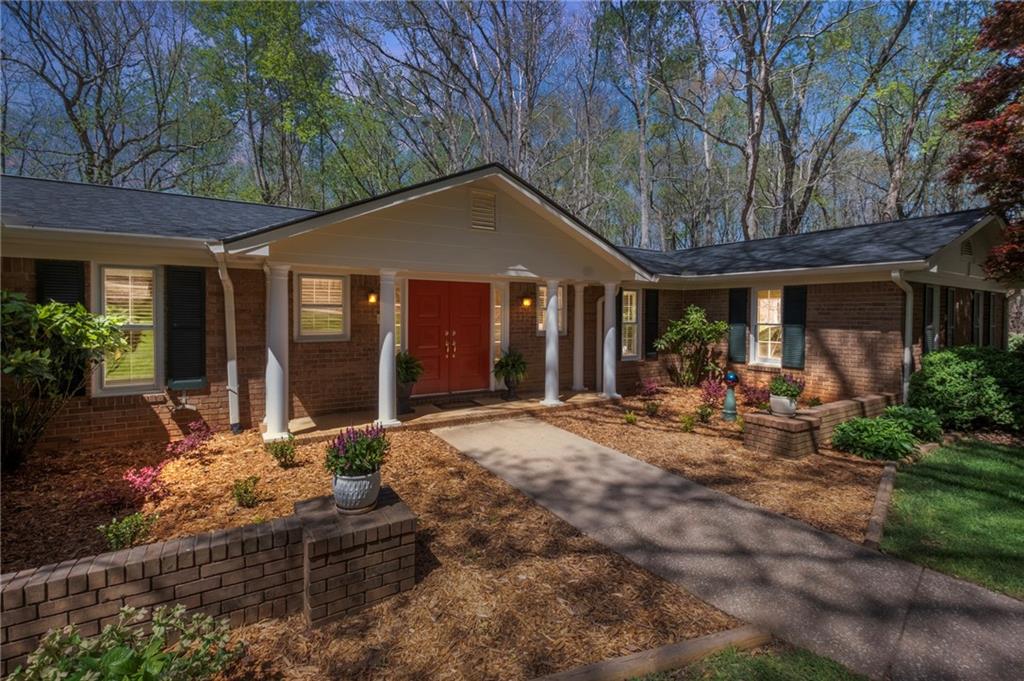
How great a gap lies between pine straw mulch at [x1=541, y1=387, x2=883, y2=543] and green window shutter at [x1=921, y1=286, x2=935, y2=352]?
4210 mm

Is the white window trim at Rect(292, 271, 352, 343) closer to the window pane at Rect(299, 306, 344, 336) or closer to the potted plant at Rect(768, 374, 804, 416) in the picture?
the window pane at Rect(299, 306, 344, 336)

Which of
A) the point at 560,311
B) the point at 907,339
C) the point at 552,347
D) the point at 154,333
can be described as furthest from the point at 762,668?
the point at 560,311

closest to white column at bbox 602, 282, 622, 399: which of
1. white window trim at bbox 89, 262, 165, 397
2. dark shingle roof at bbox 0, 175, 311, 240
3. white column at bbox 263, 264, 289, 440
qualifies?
white column at bbox 263, 264, 289, 440

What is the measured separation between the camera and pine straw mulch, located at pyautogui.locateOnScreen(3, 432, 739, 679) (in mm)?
2787

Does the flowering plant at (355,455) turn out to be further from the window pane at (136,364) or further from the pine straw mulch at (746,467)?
the window pane at (136,364)

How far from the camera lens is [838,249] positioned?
10.1 metres

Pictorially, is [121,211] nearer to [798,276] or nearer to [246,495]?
[246,495]

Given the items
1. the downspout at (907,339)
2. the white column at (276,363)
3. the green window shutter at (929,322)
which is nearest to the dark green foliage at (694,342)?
the downspout at (907,339)

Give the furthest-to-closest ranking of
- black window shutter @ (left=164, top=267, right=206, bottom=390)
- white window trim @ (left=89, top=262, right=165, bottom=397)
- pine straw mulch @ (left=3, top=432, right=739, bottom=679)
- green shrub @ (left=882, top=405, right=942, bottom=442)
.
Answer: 1. green shrub @ (left=882, top=405, right=942, bottom=442)
2. black window shutter @ (left=164, top=267, right=206, bottom=390)
3. white window trim @ (left=89, top=262, right=165, bottom=397)
4. pine straw mulch @ (left=3, top=432, right=739, bottom=679)

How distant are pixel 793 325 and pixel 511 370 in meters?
6.09

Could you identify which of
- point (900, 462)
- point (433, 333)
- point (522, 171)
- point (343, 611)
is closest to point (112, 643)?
point (343, 611)

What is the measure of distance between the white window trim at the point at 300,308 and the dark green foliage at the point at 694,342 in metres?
7.25

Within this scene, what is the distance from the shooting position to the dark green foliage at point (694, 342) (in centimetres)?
1133

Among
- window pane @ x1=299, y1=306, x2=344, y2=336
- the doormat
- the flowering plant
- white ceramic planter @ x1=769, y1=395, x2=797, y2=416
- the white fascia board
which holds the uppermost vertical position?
the white fascia board
